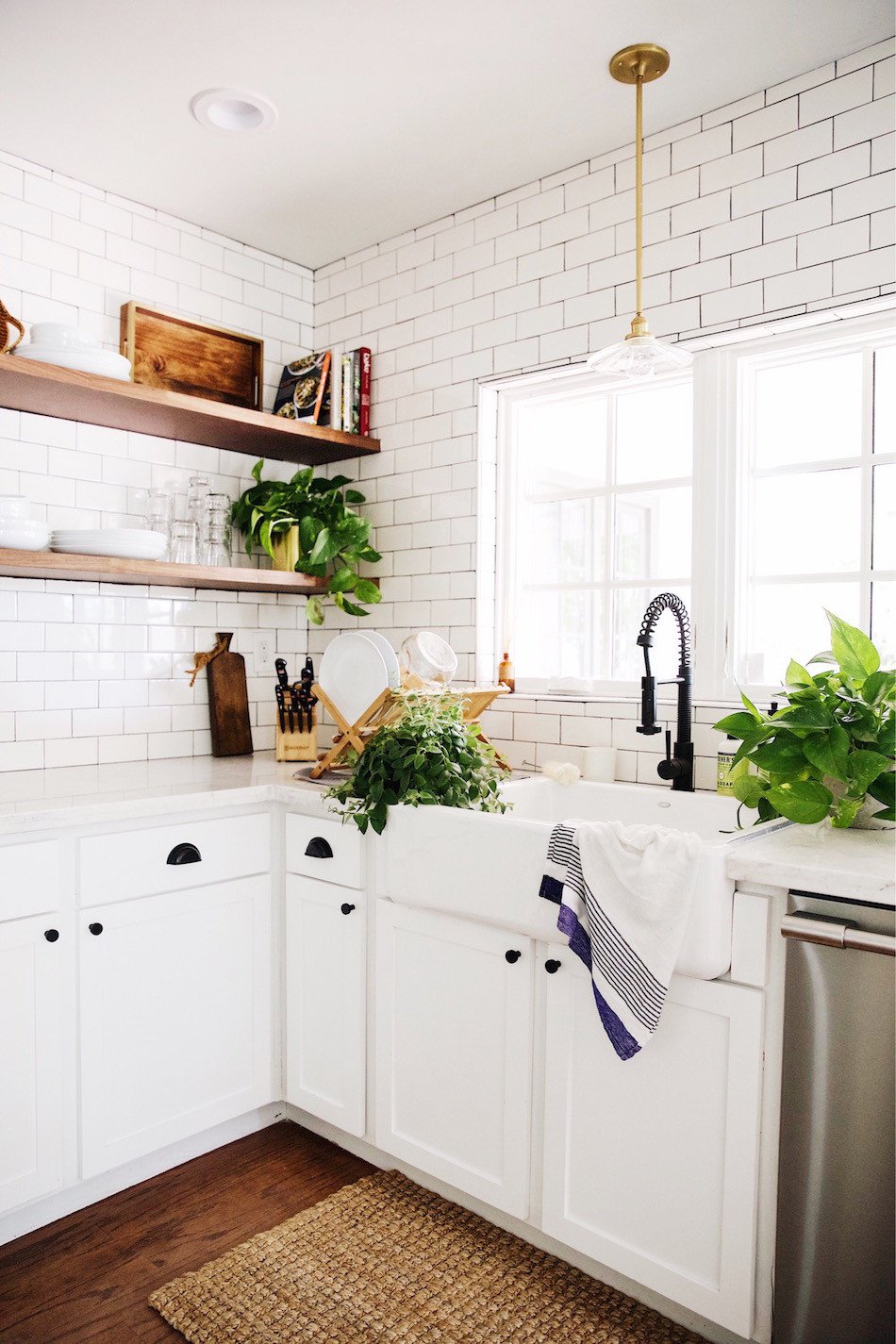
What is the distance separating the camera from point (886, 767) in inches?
63.1

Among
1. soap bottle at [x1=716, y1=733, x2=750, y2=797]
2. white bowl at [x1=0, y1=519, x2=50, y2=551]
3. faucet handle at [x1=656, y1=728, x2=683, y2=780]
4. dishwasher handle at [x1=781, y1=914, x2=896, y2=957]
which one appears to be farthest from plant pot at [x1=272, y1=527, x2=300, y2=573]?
dishwasher handle at [x1=781, y1=914, x2=896, y2=957]

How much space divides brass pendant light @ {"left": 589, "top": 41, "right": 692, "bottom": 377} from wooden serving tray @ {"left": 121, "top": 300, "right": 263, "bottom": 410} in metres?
1.47

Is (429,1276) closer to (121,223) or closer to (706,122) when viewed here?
(706,122)

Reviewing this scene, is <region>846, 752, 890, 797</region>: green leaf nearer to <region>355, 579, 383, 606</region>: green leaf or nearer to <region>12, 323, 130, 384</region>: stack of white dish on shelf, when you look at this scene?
<region>355, 579, 383, 606</region>: green leaf

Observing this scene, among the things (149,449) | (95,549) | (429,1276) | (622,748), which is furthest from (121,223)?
(429,1276)

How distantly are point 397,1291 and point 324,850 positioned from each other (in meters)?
0.92

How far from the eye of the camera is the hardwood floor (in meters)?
1.76

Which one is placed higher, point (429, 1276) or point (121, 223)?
point (121, 223)

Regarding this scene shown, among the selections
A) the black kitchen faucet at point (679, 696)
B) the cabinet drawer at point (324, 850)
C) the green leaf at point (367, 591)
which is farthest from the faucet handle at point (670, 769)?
the green leaf at point (367, 591)

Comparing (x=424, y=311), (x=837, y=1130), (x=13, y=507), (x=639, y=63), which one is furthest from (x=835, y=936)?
(x=424, y=311)

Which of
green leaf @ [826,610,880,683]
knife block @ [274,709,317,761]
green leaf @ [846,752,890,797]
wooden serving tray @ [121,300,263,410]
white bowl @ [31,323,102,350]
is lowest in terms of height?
knife block @ [274,709,317,761]

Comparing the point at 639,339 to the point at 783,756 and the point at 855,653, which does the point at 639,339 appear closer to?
the point at 855,653

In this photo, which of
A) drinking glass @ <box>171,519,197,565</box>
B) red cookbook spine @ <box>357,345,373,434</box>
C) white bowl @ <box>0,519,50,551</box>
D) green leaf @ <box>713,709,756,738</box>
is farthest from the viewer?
red cookbook spine @ <box>357,345,373,434</box>

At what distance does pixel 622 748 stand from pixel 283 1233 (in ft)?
4.56
